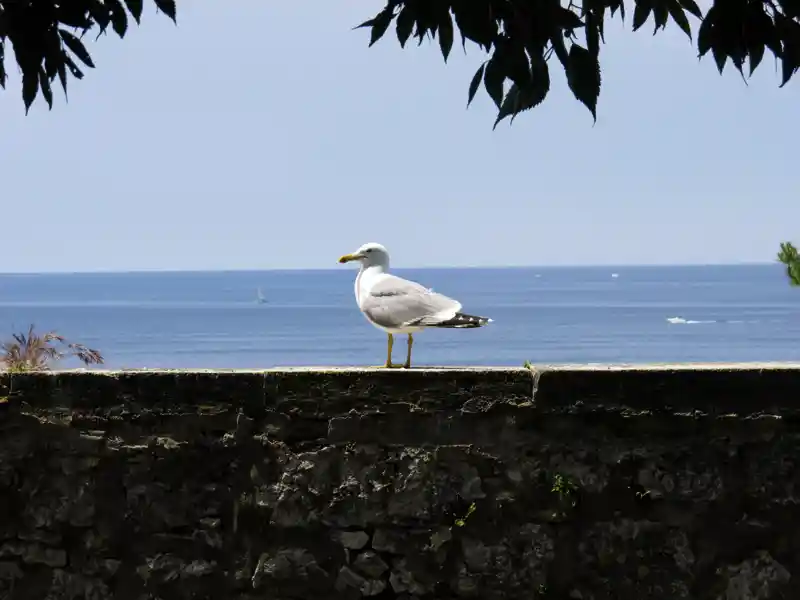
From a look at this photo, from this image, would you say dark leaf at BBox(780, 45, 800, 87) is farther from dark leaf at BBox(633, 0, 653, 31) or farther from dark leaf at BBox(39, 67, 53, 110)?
dark leaf at BBox(39, 67, 53, 110)

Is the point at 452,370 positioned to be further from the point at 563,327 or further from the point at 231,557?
the point at 563,327

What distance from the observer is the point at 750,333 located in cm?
5681

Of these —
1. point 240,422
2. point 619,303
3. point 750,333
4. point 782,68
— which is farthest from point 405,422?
point 619,303

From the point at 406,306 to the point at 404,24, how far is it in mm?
1827

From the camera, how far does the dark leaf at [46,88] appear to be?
3605 millimetres

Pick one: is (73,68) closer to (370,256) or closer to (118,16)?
(118,16)

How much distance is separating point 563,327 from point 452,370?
188 ft

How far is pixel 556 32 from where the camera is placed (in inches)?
125

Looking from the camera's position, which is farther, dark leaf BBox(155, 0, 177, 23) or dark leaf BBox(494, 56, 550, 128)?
dark leaf BBox(155, 0, 177, 23)

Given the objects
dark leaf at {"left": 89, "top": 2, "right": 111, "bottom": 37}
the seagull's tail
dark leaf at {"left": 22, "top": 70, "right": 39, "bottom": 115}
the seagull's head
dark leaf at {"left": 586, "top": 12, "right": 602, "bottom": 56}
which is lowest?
the seagull's tail

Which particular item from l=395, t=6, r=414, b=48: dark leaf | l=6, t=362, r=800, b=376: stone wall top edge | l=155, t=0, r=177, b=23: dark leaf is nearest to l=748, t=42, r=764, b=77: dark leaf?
l=395, t=6, r=414, b=48: dark leaf

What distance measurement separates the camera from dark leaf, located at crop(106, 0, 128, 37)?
3631 millimetres

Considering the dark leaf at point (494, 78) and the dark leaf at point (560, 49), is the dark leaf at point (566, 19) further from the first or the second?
the dark leaf at point (494, 78)

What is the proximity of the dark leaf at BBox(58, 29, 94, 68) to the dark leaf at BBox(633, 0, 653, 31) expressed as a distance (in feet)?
5.18
